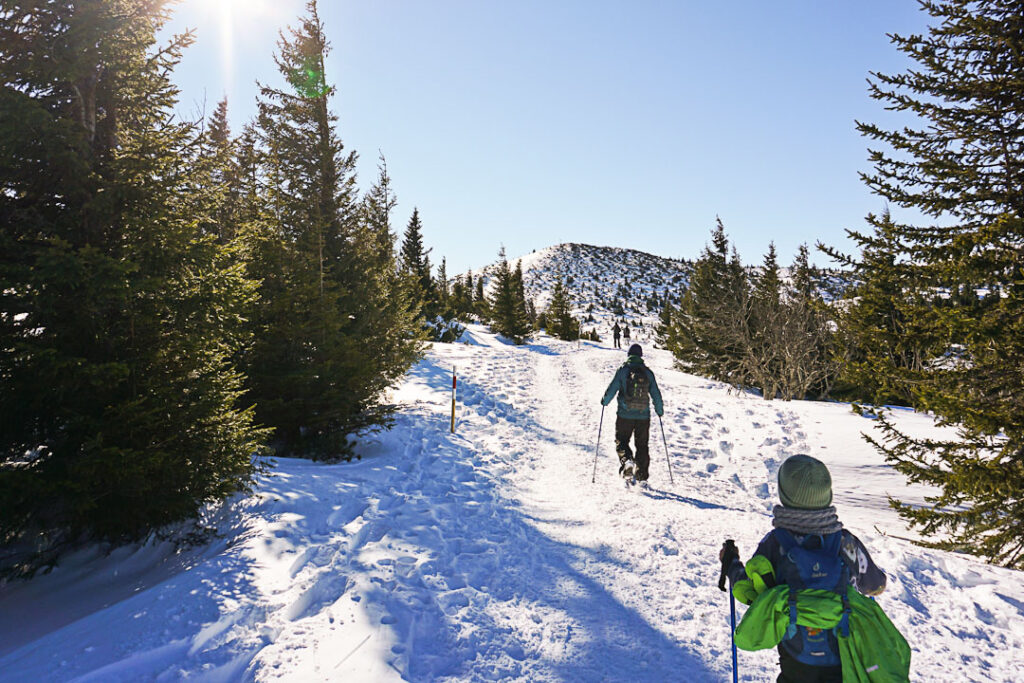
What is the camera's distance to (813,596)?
2.31 m

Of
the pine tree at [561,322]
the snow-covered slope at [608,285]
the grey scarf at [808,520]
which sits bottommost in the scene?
the grey scarf at [808,520]

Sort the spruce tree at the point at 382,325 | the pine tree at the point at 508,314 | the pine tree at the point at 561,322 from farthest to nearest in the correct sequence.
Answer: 1. the pine tree at the point at 561,322
2. the pine tree at the point at 508,314
3. the spruce tree at the point at 382,325

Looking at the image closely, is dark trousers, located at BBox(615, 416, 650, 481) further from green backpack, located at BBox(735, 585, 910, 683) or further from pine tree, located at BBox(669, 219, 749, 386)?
pine tree, located at BBox(669, 219, 749, 386)

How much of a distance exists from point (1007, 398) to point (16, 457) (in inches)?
439

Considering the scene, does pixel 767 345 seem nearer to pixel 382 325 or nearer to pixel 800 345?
pixel 800 345

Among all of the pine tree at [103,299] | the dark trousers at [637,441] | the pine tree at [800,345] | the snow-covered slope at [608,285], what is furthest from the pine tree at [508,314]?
the snow-covered slope at [608,285]

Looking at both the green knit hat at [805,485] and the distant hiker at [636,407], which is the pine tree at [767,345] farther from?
the green knit hat at [805,485]

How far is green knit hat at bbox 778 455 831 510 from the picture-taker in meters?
2.53

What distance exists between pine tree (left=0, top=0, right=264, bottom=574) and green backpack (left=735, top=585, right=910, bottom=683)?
16.2ft

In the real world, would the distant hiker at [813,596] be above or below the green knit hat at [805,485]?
below

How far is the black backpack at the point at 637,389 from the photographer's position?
814cm

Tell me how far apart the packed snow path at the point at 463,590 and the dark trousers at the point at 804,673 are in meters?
1.05

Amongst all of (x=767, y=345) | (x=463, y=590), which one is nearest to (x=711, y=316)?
(x=767, y=345)

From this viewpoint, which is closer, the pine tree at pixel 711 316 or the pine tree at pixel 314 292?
the pine tree at pixel 314 292
